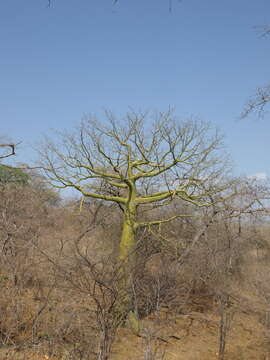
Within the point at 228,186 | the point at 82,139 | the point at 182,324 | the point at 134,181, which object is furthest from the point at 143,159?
the point at 182,324

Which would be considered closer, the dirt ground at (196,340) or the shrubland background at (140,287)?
the shrubland background at (140,287)

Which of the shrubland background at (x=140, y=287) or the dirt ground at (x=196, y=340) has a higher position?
the shrubland background at (x=140, y=287)

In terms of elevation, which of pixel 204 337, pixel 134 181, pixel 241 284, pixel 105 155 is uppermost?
pixel 105 155

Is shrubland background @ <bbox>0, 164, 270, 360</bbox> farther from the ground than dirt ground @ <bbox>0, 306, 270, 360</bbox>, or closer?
farther from the ground

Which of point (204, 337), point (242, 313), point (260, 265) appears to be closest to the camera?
point (204, 337)

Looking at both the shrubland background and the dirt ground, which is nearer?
the shrubland background

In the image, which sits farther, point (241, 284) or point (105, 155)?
point (241, 284)

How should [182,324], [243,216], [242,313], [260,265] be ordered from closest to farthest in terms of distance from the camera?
[243,216]
[182,324]
[242,313]
[260,265]

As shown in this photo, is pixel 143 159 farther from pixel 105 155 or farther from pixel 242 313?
pixel 242 313

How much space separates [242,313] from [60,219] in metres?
7.78

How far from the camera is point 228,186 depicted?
8.73 metres

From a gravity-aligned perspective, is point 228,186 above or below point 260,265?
above

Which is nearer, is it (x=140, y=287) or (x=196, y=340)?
(x=140, y=287)

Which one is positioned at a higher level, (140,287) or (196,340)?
(140,287)
